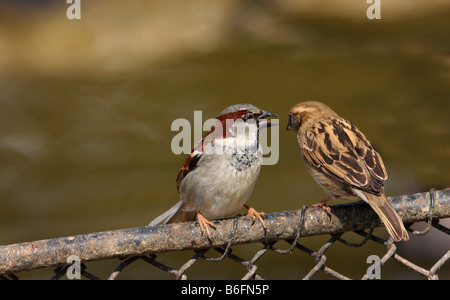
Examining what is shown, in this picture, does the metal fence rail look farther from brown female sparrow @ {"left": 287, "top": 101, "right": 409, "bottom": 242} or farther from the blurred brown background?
the blurred brown background

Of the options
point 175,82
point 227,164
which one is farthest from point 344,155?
point 175,82

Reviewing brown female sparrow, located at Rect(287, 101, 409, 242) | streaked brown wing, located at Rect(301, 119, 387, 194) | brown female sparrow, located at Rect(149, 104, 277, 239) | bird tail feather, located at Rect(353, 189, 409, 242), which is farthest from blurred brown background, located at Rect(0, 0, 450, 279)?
bird tail feather, located at Rect(353, 189, 409, 242)

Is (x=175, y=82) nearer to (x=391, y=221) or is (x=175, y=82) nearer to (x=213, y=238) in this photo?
(x=391, y=221)

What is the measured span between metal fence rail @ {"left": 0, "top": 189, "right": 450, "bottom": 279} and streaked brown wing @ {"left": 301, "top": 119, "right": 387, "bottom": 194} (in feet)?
0.73

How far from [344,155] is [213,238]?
0.97m

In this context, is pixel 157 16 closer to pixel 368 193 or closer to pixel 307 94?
pixel 307 94

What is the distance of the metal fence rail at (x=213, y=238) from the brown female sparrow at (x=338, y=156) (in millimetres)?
150

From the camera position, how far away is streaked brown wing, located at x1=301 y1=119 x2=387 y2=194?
8.55 feet

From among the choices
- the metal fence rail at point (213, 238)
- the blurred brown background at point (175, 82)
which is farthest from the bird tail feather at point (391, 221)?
the blurred brown background at point (175, 82)

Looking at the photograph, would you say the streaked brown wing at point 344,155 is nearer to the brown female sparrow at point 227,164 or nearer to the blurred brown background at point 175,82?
the brown female sparrow at point 227,164

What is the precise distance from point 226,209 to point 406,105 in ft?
8.42

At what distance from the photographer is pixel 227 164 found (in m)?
2.62
